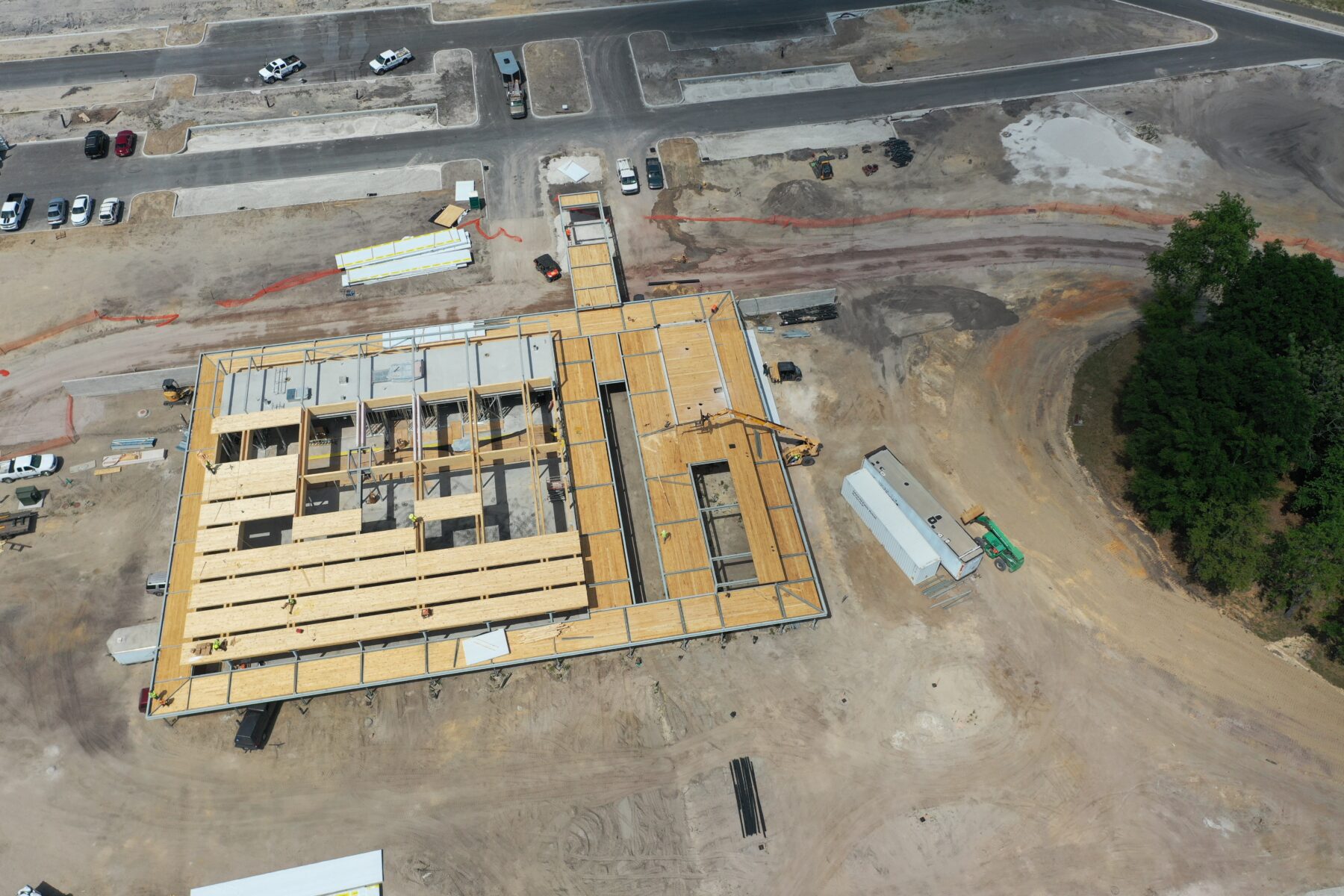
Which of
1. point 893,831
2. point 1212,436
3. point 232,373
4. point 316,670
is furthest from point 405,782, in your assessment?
point 1212,436

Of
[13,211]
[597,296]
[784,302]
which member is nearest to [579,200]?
[597,296]

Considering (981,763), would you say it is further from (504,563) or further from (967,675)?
(504,563)

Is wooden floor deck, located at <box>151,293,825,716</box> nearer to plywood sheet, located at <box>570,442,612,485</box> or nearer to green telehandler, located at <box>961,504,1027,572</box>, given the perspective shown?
plywood sheet, located at <box>570,442,612,485</box>

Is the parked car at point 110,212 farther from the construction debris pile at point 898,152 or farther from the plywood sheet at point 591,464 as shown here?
the construction debris pile at point 898,152

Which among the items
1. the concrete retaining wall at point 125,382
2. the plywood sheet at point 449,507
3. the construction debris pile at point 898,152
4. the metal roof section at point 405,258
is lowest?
the plywood sheet at point 449,507

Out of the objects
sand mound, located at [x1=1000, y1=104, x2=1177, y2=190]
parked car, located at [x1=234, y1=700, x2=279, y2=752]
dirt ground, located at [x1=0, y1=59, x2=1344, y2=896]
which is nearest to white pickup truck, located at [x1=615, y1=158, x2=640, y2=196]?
dirt ground, located at [x1=0, y1=59, x2=1344, y2=896]

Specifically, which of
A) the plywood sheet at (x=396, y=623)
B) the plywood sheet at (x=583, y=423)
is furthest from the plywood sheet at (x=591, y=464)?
the plywood sheet at (x=396, y=623)
